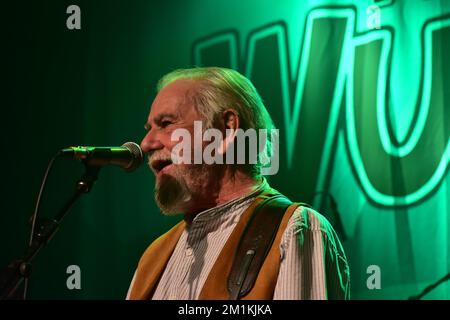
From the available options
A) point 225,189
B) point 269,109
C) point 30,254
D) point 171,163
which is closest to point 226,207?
point 225,189

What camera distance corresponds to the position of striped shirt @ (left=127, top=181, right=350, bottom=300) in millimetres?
1614

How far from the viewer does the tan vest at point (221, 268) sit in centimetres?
163

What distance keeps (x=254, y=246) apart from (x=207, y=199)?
356mm

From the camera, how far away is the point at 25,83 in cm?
326

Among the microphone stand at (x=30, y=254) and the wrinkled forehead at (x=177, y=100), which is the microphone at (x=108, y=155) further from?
the wrinkled forehead at (x=177, y=100)

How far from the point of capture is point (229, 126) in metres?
A: 2.09

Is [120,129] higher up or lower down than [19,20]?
lower down

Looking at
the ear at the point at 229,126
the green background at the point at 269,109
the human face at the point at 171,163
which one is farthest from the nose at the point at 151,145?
the green background at the point at 269,109

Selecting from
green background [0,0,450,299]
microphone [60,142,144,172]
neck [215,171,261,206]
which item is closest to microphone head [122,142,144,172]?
microphone [60,142,144,172]

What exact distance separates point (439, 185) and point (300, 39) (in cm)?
106

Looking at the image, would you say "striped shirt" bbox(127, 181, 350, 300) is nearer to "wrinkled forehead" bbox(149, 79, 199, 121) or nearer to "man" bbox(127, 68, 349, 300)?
"man" bbox(127, 68, 349, 300)

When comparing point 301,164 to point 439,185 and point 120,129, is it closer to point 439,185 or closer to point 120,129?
point 439,185

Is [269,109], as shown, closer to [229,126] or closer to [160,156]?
[229,126]
